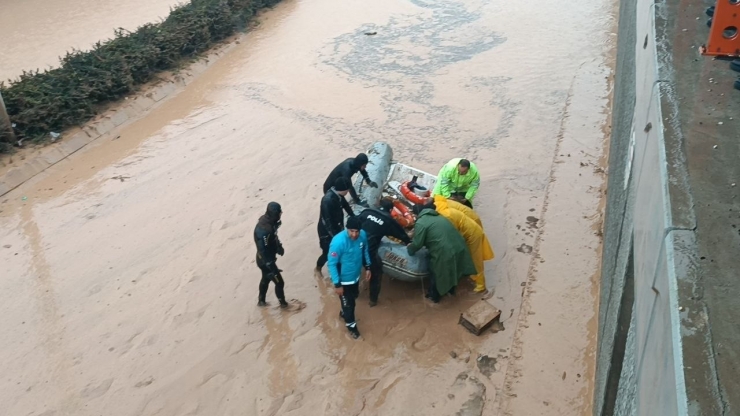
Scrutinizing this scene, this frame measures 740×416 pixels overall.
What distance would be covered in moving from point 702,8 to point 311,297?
5812mm

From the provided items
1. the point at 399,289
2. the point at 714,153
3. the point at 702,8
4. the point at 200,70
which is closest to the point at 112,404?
the point at 399,289

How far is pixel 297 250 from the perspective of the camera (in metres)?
8.91

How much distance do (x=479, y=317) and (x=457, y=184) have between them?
84.3 inches

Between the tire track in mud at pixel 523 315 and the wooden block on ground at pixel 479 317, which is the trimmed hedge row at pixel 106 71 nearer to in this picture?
the wooden block on ground at pixel 479 317

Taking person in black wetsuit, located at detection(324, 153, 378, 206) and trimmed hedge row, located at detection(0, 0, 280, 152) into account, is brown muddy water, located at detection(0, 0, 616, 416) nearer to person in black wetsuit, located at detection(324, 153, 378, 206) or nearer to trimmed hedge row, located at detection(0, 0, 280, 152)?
trimmed hedge row, located at detection(0, 0, 280, 152)

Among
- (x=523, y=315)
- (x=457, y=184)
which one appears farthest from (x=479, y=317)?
(x=457, y=184)

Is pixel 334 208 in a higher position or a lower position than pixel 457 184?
higher

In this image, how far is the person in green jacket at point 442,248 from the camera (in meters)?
7.11

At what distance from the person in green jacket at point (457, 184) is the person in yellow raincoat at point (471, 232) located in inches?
27.5

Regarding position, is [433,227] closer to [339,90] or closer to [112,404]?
[112,404]

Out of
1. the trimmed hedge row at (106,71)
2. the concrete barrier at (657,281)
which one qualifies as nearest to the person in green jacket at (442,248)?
the concrete barrier at (657,281)

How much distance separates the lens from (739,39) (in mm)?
4652

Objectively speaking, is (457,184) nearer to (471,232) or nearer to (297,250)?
(471,232)

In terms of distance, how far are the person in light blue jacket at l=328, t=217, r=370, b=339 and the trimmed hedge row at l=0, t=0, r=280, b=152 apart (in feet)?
26.6
